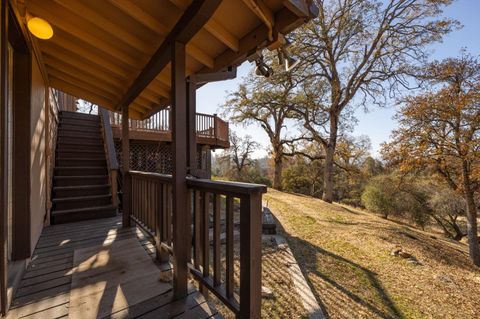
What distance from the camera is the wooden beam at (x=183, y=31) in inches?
57.4

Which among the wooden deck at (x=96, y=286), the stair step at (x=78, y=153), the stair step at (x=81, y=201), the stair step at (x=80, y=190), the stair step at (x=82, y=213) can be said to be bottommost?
the wooden deck at (x=96, y=286)

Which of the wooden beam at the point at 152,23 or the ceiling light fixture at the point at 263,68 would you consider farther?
the ceiling light fixture at the point at 263,68

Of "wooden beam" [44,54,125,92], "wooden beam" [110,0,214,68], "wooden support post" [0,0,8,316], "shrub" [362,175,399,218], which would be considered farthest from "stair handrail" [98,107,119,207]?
"shrub" [362,175,399,218]

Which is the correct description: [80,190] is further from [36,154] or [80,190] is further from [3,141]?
[3,141]

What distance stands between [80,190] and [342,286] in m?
4.94

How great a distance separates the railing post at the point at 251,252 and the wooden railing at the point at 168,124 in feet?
19.5

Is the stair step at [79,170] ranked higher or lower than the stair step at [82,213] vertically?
higher

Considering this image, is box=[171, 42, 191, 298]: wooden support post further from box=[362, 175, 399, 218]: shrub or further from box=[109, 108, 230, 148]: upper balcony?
box=[362, 175, 399, 218]: shrub

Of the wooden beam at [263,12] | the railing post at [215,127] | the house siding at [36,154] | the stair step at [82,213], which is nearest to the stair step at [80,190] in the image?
the stair step at [82,213]

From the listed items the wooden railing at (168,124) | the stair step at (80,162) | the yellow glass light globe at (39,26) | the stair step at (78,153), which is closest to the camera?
the yellow glass light globe at (39,26)

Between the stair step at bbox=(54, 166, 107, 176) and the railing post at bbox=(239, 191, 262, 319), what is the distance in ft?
15.3

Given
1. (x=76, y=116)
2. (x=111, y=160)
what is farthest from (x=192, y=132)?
(x=76, y=116)

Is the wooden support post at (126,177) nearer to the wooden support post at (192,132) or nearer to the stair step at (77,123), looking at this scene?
the wooden support post at (192,132)

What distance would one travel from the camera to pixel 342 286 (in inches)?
138
